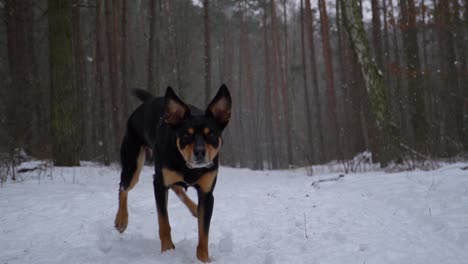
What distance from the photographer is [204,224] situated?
10.6 ft

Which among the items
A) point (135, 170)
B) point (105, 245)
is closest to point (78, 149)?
point (135, 170)

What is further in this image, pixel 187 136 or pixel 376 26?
pixel 376 26

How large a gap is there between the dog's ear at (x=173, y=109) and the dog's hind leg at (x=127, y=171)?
129 cm

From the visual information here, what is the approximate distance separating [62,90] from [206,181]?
7747 millimetres

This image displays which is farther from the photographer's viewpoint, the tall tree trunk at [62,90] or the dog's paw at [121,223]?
the tall tree trunk at [62,90]

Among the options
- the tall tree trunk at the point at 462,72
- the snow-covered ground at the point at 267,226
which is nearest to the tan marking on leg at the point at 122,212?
the snow-covered ground at the point at 267,226

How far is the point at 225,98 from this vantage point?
11.0ft

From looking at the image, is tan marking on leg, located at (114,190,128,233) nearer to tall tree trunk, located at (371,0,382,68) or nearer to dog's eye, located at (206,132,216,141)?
dog's eye, located at (206,132,216,141)

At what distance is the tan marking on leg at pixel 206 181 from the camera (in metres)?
3.21

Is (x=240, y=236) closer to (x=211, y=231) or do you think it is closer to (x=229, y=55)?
(x=211, y=231)

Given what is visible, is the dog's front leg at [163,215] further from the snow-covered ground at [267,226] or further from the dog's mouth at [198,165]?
the dog's mouth at [198,165]

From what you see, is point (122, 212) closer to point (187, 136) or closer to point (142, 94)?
point (187, 136)

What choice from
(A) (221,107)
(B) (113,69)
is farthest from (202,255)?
(B) (113,69)

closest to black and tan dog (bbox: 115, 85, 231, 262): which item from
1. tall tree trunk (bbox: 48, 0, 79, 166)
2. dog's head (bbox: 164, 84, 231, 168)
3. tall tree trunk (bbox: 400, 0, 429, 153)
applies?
dog's head (bbox: 164, 84, 231, 168)
